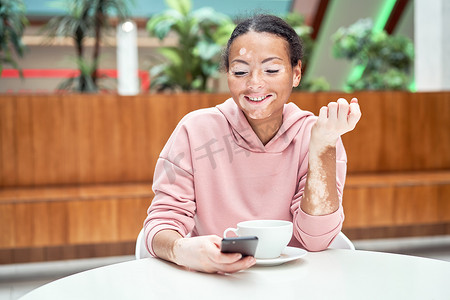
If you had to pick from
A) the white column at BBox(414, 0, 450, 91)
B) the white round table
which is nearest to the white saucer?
the white round table

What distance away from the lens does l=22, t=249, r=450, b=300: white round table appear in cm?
81

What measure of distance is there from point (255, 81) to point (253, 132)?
0.16m

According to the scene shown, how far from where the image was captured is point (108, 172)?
3590 mm

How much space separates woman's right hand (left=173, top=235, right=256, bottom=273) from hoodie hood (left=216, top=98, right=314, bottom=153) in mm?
383

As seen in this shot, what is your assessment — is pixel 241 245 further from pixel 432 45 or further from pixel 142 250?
pixel 432 45

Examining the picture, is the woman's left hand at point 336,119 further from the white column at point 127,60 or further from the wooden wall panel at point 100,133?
the white column at point 127,60

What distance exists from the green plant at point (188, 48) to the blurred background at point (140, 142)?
0.01 m

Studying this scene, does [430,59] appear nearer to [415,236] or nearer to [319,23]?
[415,236]

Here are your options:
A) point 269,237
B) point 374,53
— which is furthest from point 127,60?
point 269,237

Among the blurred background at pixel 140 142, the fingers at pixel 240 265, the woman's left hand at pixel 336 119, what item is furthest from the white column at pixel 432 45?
the fingers at pixel 240 265

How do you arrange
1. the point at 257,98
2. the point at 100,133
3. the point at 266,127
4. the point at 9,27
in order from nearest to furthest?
1. the point at 257,98
2. the point at 266,127
3. the point at 100,133
4. the point at 9,27

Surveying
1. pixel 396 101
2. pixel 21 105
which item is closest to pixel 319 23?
pixel 396 101

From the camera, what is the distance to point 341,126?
1.03m

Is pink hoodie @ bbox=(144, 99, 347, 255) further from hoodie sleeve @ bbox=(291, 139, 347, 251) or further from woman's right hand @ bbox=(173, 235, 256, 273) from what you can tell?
woman's right hand @ bbox=(173, 235, 256, 273)
